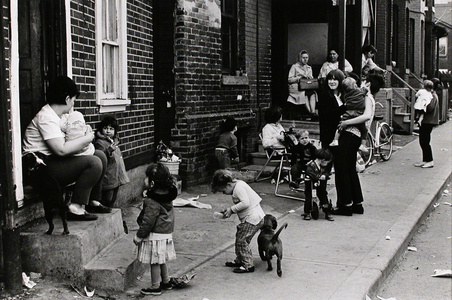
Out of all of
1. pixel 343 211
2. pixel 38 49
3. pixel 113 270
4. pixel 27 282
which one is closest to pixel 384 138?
pixel 343 211

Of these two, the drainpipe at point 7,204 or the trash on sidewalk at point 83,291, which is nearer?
the drainpipe at point 7,204

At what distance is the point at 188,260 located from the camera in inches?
231

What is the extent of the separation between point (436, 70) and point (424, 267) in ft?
94.5

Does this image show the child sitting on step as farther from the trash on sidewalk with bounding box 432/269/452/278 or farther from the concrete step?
the trash on sidewalk with bounding box 432/269/452/278

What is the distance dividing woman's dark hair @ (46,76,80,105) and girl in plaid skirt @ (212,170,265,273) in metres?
1.53

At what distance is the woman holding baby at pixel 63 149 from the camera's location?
203 inches

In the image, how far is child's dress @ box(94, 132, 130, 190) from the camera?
6.51m

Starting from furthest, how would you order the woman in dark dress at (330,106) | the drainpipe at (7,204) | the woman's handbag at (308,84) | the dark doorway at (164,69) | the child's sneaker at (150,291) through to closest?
the woman's handbag at (308,84) → the dark doorway at (164,69) → the woman in dark dress at (330,106) → the child's sneaker at (150,291) → the drainpipe at (7,204)

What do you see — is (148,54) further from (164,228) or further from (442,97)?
(442,97)

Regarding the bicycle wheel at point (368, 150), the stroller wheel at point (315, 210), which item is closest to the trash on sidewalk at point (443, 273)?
the stroller wheel at point (315, 210)

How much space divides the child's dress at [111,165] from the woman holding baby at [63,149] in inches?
38.5

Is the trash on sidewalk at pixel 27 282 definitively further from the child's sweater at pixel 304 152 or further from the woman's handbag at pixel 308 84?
the woman's handbag at pixel 308 84

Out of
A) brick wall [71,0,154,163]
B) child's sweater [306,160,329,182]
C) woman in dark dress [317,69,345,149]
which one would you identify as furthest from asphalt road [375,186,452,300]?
brick wall [71,0,154,163]

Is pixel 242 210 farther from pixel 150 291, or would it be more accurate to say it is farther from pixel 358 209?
pixel 358 209
